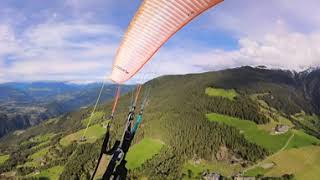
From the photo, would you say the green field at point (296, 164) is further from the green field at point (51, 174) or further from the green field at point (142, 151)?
the green field at point (51, 174)

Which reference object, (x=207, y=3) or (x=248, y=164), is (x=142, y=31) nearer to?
(x=207, y=3)

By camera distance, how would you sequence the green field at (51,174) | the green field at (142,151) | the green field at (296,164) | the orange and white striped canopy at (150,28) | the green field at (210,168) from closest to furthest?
the orange and white striped canopy at (150,28) < the green field at (296,164) < the green field at (142,151) < the green field at (210,168) < the green field at (51,174)

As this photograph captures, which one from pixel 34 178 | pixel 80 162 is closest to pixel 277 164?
pixel 80 162

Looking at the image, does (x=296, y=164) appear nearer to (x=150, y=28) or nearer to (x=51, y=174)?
(x=51, y=174)

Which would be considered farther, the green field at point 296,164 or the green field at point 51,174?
the green field at point 51,174

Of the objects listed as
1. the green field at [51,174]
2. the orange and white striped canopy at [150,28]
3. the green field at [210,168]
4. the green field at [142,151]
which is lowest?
the green field at [51,174]

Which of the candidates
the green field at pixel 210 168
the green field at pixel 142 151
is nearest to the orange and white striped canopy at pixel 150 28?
the green field at pixel 142 151

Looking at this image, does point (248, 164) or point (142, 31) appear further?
point (248, 164)
